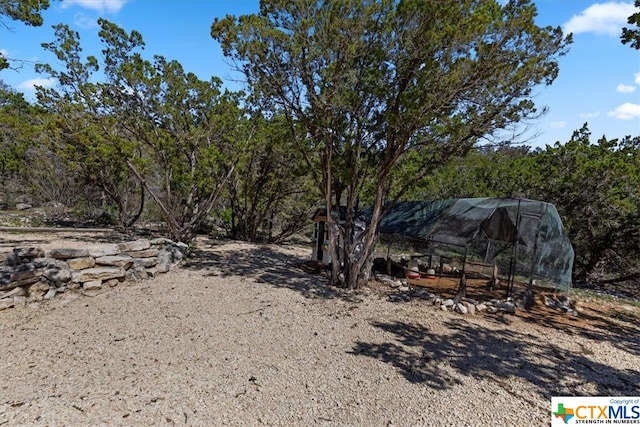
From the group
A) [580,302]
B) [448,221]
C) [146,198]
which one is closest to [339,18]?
[448,221]

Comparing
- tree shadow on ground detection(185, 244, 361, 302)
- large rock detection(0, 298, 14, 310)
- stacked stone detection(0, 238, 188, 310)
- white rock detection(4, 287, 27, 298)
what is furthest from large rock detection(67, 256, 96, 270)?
tree shadow on ground detection(185, 244, 361, 302)

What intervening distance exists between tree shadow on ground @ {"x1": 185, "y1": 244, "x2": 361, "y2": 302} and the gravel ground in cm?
55

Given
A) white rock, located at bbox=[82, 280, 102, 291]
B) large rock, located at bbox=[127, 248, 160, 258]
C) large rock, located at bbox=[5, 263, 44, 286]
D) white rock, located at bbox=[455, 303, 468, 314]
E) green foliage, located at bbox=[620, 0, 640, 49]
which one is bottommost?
white rock, located at bbox=[82, 280, 102, 291]

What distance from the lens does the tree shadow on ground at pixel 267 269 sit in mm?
7305

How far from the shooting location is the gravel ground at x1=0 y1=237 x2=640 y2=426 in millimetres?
3098

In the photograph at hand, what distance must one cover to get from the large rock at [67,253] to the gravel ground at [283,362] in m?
0.79

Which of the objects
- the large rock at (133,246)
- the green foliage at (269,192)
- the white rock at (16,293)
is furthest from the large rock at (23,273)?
the green foliage at (269,192)

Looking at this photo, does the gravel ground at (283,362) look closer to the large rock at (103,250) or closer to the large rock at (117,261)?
the large rock at (117,261)

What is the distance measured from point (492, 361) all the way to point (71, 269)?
698cm

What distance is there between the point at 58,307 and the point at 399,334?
543 centimetres

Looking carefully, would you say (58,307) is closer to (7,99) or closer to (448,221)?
(448,221)

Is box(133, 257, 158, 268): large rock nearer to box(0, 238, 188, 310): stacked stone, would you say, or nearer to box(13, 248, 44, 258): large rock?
box(0, 238, 188, 310): stacked stone

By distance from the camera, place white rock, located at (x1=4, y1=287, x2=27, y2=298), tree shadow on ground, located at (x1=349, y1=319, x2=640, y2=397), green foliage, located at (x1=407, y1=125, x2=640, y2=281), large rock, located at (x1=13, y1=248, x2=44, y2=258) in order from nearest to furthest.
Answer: tree shadow on ground, located at (x1=349, y1=319, x2=640, y2=397) → white rock, located at (x1=4, y1=287, x2=27, y2=298) → large rock, located at (x1=13, y1=248, x2=44, y2=258) → green foliage, located at (x1=407, y1=125, x2=640, y2=281)

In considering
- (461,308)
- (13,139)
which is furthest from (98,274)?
(13,139)
